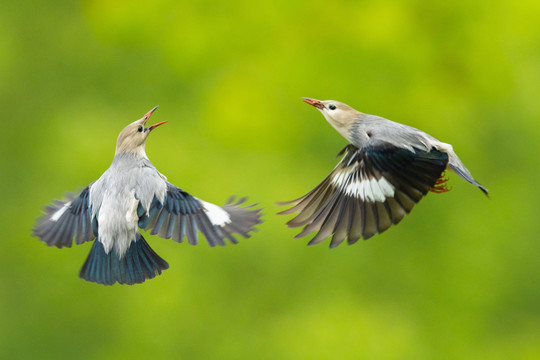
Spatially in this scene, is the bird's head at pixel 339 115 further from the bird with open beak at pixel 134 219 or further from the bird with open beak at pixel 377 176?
the bird with open beak at pixel 134 219

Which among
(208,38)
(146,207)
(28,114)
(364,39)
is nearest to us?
(146,207)

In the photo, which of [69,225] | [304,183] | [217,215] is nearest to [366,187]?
[217,215]

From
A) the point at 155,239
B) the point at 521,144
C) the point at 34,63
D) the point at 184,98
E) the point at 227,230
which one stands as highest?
the point at 34,63

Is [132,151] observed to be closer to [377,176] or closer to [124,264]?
[124,264]

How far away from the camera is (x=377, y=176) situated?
11.7 ft

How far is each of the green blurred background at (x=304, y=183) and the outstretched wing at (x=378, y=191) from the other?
14.8 feet

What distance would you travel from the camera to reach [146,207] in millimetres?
3355

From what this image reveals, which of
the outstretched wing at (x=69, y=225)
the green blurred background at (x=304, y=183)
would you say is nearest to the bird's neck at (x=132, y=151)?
the outstretched wing at (x=69, y=225)

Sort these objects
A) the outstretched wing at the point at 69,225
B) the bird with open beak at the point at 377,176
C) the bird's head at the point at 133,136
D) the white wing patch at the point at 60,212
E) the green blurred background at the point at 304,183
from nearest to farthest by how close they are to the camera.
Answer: the bird's head at the point at 133,136
the bird with open beak at the point at 377,176
the outstretched wing at the point at 69,225
the white wing patch at the point at 60,212
the green blurred background at the point at 304,183

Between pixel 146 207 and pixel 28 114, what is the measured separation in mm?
8749

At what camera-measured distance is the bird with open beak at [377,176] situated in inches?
137

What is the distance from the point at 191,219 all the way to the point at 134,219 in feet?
0.85

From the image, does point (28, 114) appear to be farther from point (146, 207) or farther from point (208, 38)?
point (146, 207)

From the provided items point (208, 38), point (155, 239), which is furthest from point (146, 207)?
point (208, 38)
